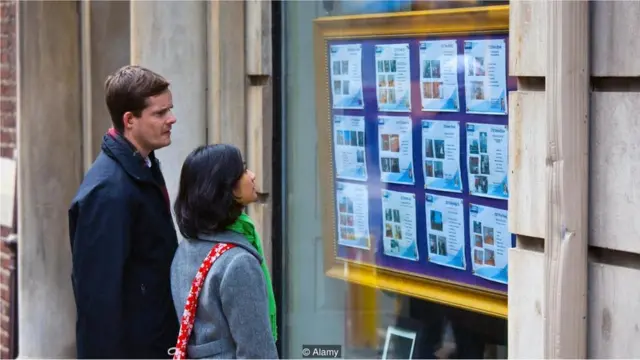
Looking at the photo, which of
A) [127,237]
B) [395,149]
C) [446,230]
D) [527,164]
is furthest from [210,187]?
[395,149]

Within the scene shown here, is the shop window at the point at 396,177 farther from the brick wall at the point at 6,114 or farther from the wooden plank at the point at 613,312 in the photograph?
the brick wall at the point at 6,114

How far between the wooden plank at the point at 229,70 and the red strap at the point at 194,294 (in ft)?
8.30

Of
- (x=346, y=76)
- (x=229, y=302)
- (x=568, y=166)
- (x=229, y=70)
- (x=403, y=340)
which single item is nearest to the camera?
(x=229, y=302)

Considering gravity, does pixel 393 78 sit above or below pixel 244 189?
above

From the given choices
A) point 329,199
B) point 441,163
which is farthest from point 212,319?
point 329,199

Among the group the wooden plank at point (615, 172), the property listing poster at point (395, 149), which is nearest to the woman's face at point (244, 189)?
the wooden plank at point (615, 172)

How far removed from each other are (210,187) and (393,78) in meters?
1.89

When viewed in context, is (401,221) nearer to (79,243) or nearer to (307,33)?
(307,33)

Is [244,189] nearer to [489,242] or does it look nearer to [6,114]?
[489,242]

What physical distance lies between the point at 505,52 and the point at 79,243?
1.85 meters

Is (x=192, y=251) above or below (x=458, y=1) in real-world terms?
below

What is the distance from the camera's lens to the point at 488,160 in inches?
198

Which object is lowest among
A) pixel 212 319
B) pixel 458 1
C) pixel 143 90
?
pixel 212 319

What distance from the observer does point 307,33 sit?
6.16 metres
